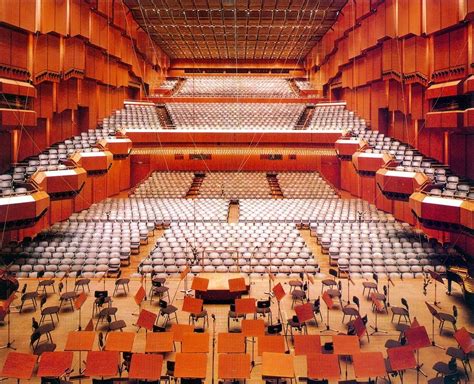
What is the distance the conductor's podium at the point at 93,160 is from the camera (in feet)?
36.1

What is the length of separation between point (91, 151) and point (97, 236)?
3.24 m

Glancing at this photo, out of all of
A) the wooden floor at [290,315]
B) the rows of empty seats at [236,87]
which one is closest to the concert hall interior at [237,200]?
the wooden floor at [290,315]

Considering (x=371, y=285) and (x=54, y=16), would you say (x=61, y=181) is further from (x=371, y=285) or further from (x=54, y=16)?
(x=371, y=285)

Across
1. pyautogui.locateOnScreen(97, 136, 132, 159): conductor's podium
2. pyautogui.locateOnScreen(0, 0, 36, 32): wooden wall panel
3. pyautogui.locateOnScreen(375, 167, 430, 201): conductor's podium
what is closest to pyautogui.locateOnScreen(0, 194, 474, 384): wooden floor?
pyautogui.locateOnScreen(375, 167, 430, 201): conductor's podium

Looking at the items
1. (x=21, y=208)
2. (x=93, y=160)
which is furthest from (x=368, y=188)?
(x=21, y=208)

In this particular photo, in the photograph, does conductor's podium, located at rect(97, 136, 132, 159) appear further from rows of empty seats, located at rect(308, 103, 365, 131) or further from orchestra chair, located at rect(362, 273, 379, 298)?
orchestra chair, located at rect(362, 273, 379, 298)

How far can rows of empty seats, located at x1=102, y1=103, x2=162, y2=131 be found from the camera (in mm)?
14666

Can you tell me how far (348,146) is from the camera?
42.5 feet

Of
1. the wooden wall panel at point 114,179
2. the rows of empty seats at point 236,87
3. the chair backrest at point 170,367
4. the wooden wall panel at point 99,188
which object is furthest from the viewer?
the rows of empty seats at point 236,87

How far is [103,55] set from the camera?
46.8 feet

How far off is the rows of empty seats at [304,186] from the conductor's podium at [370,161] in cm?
251

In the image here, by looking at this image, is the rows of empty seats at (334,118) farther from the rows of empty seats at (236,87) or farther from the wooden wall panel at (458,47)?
the wooden wall panel at (458,47)

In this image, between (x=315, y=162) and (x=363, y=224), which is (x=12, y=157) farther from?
(x=315, y=162)

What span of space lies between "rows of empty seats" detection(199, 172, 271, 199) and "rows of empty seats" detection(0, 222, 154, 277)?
4.33 metres
